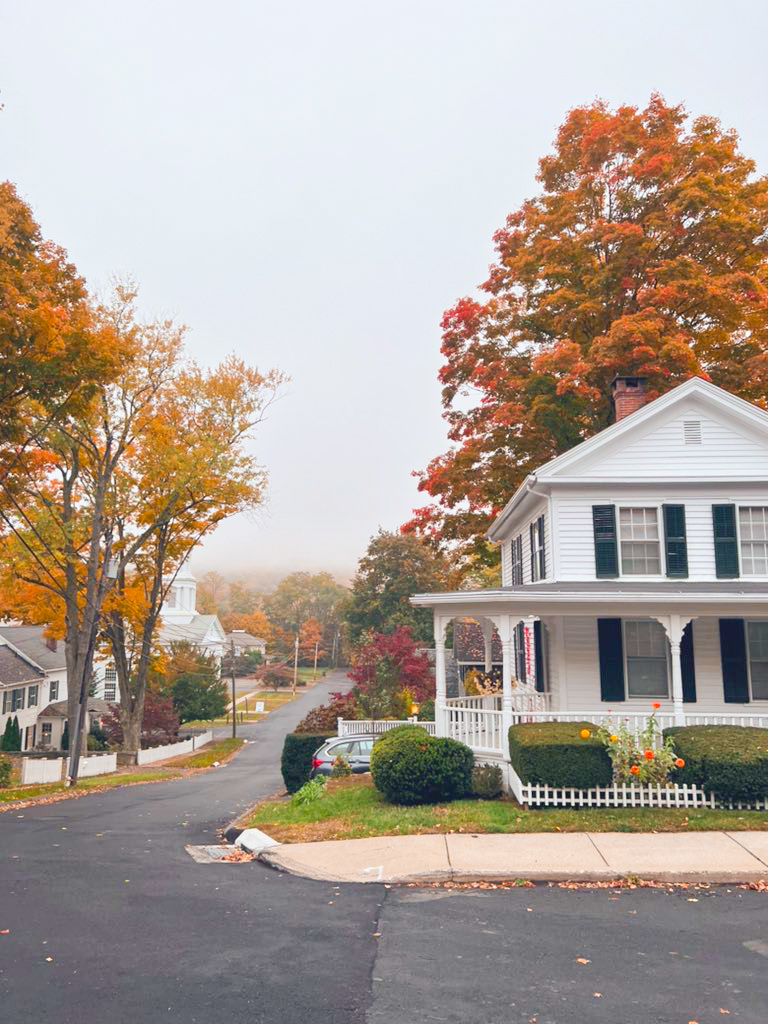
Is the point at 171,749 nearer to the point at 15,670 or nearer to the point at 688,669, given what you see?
the point at 15,670

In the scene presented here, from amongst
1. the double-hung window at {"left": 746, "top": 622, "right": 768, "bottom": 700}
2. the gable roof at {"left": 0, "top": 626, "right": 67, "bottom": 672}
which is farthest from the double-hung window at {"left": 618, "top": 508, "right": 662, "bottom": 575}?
the gable roof at {"left": 0, "top": 626, "right": 67, "bottom": 672}

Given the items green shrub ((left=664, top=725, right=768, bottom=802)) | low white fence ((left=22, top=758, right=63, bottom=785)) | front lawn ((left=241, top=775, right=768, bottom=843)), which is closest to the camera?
front lawn ((left=241, top=775, right=768, bottom=843))

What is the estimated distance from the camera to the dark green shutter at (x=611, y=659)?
15.8m

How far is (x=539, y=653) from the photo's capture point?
18109 millimetres

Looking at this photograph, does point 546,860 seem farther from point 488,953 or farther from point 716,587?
point 716,587

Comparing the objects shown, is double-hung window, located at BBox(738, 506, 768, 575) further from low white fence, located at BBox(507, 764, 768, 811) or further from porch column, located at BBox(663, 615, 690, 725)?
low white fence, located at BBox(507, 764, 768, 811)

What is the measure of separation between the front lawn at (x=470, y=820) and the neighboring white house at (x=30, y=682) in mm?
31268

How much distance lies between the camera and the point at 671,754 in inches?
472

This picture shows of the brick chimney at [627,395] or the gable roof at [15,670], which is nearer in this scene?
the brick chimney at [627,395]

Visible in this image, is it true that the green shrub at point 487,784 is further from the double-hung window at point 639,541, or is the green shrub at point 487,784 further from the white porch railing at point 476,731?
the double-hung window at point 639,541

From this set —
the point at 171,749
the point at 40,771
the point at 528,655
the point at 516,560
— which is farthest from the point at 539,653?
the point at 171,749

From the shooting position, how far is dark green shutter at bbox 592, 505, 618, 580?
16.7m

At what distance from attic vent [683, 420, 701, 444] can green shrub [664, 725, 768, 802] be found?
7.05 metres

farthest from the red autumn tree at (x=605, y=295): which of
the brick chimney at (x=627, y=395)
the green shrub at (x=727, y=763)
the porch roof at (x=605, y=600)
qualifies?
the green shrub at (x=727, y=763)
